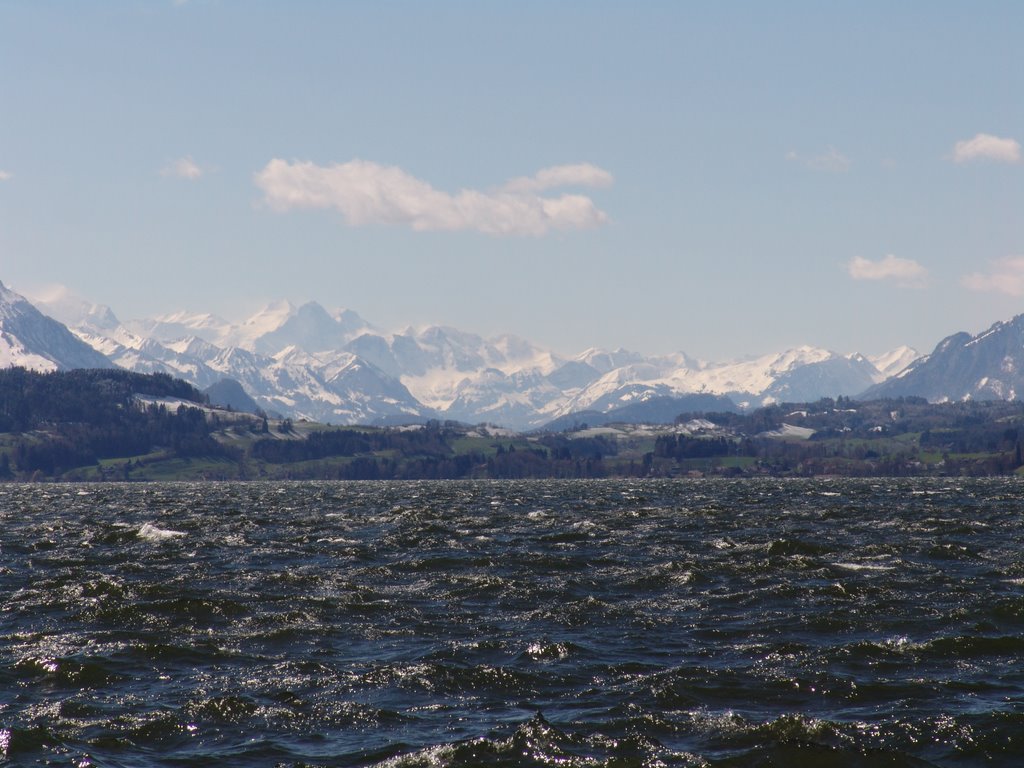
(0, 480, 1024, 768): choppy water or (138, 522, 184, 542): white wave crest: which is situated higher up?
(0, 480, 1024, 768): choppy water

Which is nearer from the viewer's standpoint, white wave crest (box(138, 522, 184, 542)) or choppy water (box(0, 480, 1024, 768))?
choppy water (box(0, 480, 1024, 768))

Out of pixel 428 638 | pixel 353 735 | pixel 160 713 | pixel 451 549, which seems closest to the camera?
pixel 353 735

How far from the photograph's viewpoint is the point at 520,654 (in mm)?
37750

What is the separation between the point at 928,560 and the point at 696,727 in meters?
37.0

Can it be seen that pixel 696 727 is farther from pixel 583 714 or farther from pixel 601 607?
pixel 601 607

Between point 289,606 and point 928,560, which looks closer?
point 289,606

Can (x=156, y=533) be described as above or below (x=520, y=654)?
below

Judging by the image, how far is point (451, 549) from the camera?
2815 inches

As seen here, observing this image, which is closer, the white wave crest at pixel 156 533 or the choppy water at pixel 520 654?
the choppy water at pixel 520 654

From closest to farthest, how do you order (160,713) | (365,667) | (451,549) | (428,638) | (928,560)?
1. (160,713)
2. (365,667)
3. (428,638)
4. (928,560)
5. (451,549)

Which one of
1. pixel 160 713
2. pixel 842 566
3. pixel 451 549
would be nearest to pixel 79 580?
pixel 451 549

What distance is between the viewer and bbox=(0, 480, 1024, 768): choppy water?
90.0 ft

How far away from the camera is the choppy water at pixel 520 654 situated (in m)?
27.4

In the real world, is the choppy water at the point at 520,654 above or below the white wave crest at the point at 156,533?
above
